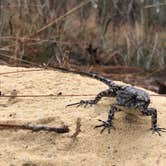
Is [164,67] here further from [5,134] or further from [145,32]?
[5,134]

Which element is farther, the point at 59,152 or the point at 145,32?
the point at 145,32

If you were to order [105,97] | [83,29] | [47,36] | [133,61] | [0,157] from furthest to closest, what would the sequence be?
[83,29]
[133,61]
[47,36]
[105,97]
[0,157]

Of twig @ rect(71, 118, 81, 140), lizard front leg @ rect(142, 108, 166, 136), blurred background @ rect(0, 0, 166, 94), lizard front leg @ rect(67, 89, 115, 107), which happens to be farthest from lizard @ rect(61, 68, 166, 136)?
blurred background @ rect(0, 0, 166, 94)

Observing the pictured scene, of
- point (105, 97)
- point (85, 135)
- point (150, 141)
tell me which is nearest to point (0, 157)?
point (85, 135)

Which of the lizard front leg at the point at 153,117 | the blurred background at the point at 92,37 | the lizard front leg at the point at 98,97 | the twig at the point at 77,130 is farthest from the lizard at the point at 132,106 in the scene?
the blurred background at the point at 92,37

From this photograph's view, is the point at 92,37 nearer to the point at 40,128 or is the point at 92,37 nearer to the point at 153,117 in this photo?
the point at 153,117

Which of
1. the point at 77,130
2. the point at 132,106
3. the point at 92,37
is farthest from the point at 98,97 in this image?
the point at 92,37
